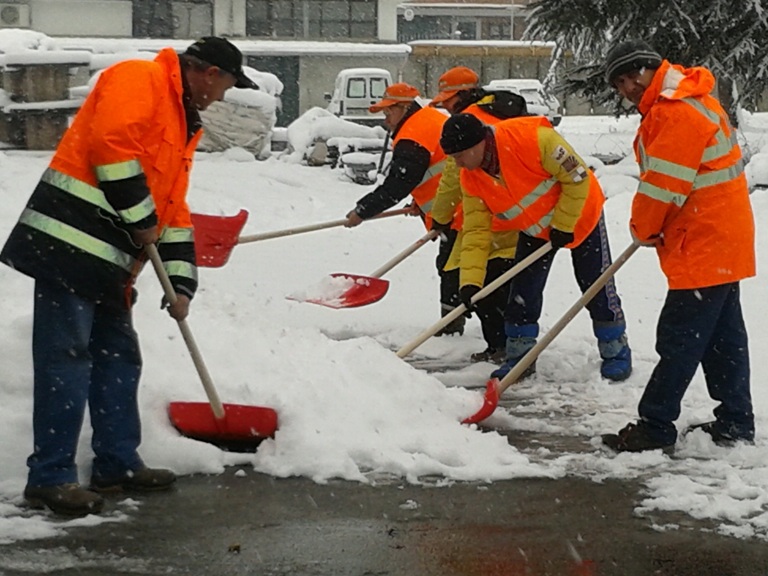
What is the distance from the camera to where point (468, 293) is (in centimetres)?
588

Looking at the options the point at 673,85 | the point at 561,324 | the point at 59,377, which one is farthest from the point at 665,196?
the point at 59,377

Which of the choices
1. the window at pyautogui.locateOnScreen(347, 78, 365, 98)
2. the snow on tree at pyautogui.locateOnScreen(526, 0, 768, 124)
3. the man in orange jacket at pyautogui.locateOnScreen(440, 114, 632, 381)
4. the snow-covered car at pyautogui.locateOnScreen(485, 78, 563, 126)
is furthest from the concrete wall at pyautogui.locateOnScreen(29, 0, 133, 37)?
the man in orange jacket at pyautogui.locateOnScreen(440, 114, 632, 381)

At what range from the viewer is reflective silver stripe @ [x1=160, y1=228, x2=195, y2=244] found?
4328 mm

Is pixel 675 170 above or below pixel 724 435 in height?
above

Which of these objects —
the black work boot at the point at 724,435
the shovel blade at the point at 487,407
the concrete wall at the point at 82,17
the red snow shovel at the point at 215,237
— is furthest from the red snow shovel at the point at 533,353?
the concrete wall at the point at 82,17

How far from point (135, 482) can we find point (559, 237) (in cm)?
250

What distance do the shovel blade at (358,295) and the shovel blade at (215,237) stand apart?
23.0 inches

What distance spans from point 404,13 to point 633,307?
35867 millimetres

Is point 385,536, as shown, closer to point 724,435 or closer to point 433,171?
point 724,435

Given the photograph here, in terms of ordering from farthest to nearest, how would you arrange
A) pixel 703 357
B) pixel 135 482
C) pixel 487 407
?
1. pixel 487 407
2. pixel 703 357
3. pixel 135 482

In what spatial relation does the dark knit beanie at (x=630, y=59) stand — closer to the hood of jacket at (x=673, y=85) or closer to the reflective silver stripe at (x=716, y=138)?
the hood of jacket at (x=673, y=85)

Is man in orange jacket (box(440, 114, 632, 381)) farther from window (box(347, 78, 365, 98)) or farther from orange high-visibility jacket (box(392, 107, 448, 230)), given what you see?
window (box(347, 78, 365, 98))

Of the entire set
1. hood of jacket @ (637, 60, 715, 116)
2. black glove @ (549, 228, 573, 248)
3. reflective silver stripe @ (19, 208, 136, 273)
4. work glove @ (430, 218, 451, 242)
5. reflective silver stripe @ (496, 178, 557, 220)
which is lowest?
work glove @ (430, 218, 451, 242)

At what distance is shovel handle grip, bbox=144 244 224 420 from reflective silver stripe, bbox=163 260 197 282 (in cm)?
8
